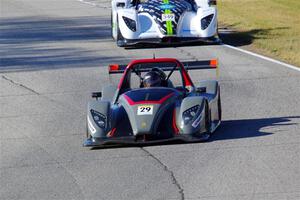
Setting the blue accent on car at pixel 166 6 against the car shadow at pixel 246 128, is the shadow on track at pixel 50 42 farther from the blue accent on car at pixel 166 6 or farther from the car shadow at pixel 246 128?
the car shadow at pixel 246 128

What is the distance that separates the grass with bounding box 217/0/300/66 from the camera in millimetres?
20953

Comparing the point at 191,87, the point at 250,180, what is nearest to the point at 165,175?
the point at 250,180

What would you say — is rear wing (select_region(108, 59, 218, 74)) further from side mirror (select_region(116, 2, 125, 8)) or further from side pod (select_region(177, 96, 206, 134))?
side mirror (select_region(116, 2, 125, 8))

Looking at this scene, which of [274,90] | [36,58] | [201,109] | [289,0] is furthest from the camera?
[289,0]

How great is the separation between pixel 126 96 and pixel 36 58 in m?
8.76

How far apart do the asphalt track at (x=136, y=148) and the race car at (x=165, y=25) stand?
0.96 ft

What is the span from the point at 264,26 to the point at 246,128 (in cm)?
1241

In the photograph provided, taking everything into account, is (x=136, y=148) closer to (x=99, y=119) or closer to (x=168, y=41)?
(x=99, y=119)

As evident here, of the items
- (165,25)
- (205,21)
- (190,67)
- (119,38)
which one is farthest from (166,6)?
(190,67)

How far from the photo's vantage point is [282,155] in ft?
37.0

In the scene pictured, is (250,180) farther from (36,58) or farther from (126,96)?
(36,58)

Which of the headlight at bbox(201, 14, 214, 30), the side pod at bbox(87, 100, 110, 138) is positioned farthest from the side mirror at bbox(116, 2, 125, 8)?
the side pod at bbox(87, 100, 110, 138)

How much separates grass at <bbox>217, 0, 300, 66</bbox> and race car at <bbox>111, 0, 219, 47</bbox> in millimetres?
1121

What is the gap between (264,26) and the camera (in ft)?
82.4
